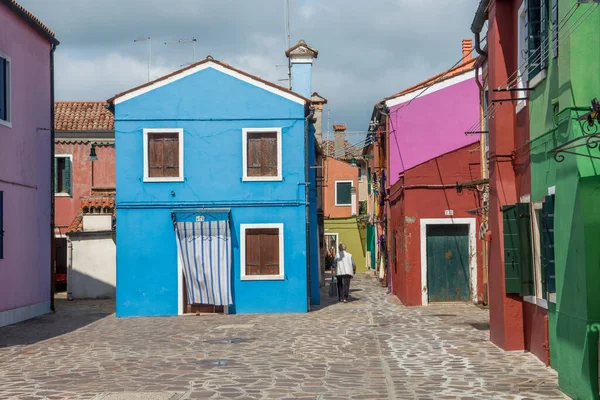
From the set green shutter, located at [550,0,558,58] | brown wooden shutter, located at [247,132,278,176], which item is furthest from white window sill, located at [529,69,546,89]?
brown wooden shutter, located at [247,132,278,176]

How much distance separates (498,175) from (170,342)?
21.8 ft

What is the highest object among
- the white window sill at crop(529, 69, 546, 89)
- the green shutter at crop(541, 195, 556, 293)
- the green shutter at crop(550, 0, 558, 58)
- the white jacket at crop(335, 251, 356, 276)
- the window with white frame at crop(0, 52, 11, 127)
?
the window with white frame at crop(0, 52, 11, 127)

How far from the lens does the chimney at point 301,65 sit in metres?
26.4

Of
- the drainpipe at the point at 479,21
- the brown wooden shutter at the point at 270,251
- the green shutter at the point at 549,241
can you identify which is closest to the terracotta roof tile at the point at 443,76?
the brown wooden shutter at the point at 270,251

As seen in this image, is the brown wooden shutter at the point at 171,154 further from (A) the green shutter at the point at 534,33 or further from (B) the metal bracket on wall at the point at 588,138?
(B) the metal bracket on wall at the point at 588,138

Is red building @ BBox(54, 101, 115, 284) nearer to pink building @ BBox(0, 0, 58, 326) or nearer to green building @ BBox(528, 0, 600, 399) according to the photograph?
pink building @ BBox(0, 0, 58, 326)

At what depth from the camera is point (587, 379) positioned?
866 cm

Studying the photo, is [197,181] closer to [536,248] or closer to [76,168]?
[76,168]

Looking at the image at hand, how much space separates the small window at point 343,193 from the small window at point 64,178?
64.5ft

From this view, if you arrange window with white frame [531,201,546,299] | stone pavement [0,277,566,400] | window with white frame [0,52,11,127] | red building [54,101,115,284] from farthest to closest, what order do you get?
red building [54,101,115,284], window with white frame [0,52,11,127], window with white frame [531,201,546,299], stone pavement [0,277,566,400]

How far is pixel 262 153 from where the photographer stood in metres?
22.7

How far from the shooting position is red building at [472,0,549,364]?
42.7 ft

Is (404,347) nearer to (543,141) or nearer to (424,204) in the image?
(543,141)

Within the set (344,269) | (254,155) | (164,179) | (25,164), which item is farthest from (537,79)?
(344,269)
